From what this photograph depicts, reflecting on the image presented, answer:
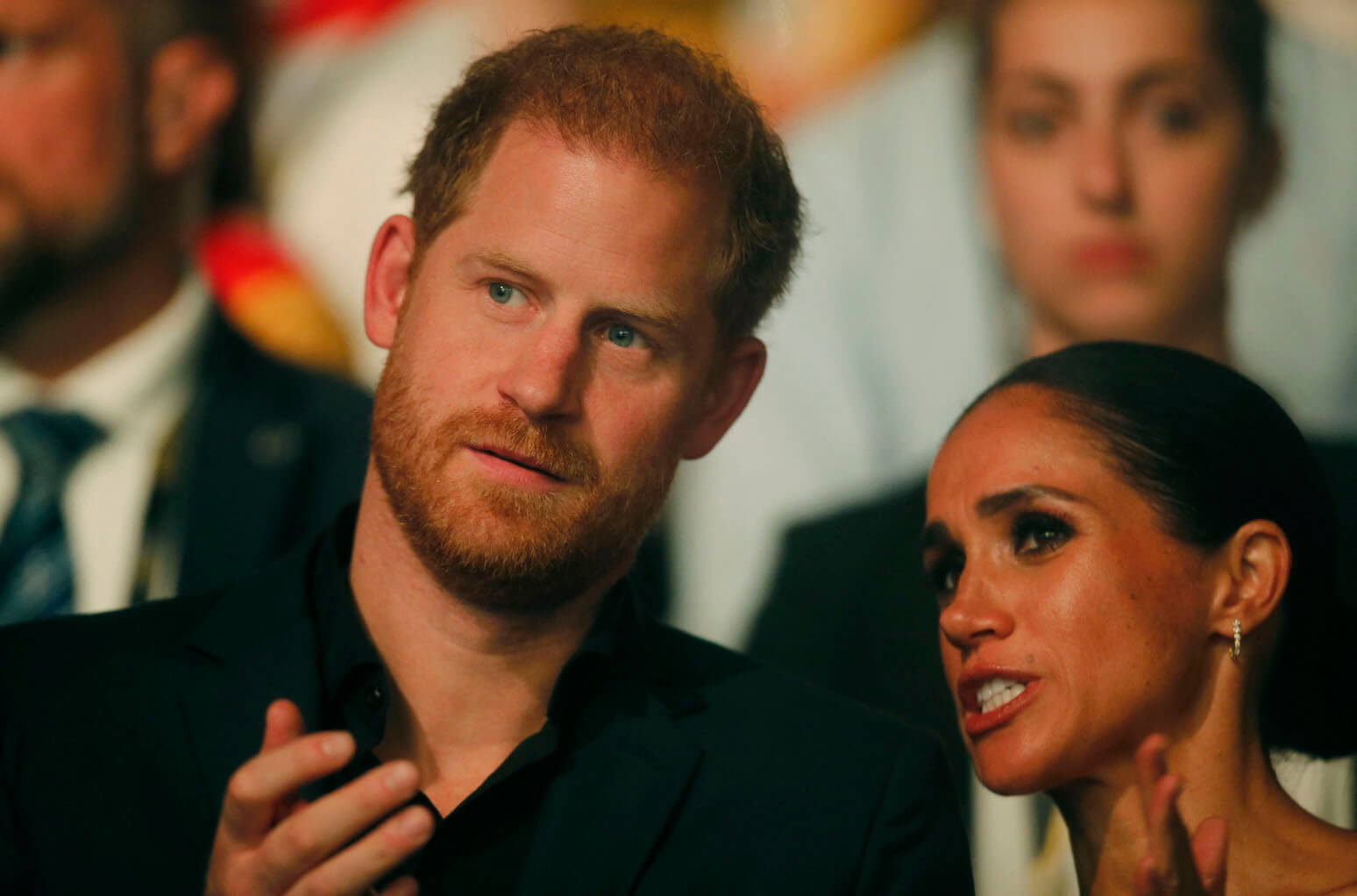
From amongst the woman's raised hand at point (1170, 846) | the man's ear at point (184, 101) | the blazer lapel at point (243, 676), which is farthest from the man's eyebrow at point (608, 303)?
the man's ear at point (184, 101)

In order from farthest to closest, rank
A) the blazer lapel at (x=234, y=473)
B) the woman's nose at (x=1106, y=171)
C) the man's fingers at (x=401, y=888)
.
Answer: the woman's nose at (x=1106, y=171) < the blazer lapel at (x=234, y=473) < the man's fingers at (x=401, y=888)

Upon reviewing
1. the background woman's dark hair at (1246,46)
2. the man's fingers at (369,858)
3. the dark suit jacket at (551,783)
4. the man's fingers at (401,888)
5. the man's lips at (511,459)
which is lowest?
the dark suit jacket at (551,783)

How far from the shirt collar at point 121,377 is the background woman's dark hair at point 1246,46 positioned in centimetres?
204

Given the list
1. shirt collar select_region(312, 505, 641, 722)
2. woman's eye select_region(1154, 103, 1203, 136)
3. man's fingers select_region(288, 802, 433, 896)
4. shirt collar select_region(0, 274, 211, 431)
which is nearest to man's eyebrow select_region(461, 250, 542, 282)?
shirt collar select_region(312, 505, 641, 722)

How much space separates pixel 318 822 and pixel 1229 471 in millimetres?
1261

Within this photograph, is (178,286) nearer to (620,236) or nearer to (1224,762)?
(620,236)

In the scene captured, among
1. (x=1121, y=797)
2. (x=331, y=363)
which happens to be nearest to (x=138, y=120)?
(x=331, y=363)

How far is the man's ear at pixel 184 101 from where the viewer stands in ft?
9.13

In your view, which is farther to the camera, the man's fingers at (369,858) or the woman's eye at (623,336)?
the woman's eye at (623,336)

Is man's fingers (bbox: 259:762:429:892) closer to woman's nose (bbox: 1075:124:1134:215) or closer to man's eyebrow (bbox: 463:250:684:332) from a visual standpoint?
man's eyebrow (bbox: 463:250:684:332)

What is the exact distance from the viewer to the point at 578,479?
1761 millimetres

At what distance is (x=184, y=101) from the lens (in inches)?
111

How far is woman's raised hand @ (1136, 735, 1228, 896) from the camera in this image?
1501 millimetres

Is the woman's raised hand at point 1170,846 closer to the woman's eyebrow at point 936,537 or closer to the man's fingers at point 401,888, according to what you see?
the woman's eyebrow at point 936,537
